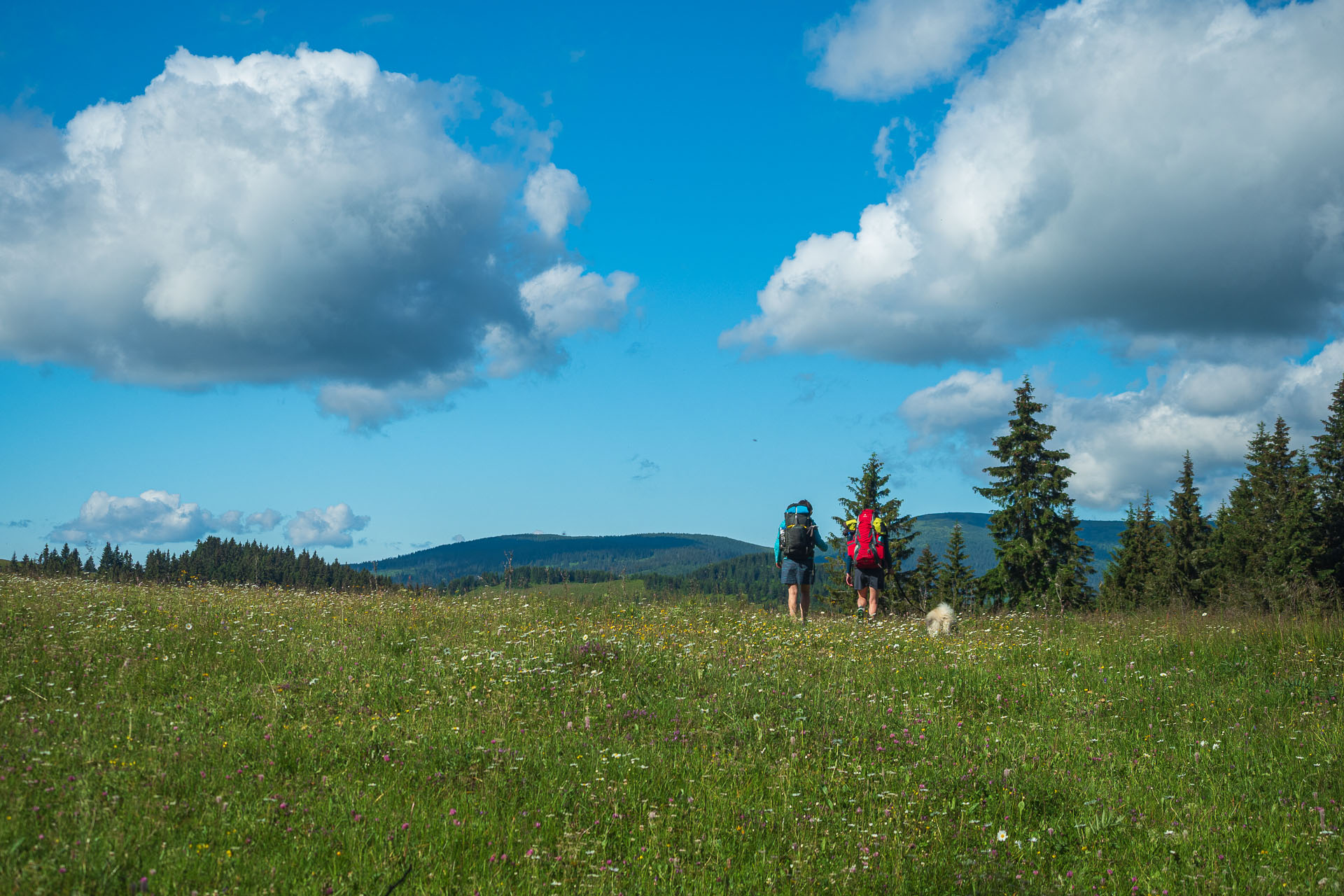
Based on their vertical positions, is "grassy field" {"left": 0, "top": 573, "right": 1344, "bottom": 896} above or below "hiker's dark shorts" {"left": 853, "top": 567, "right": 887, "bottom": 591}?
below

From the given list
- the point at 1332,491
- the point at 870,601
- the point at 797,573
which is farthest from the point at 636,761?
the point at 1332,491

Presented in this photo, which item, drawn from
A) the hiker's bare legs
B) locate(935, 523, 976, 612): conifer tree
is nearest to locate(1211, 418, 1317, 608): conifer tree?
locate(935, 523, 976, 612): conifer tree

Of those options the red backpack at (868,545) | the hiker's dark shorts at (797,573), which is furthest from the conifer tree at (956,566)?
the hiker's dark shorts at (797,573)

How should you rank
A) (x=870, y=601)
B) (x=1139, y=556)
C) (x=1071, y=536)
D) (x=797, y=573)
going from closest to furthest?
(x=797, y=573) → (x=870, y=601) → (x=1071, y=536) → (x=1139, y=556)

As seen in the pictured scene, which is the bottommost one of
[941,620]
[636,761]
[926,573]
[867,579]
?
[926,573]

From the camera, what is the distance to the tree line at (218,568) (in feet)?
53.1

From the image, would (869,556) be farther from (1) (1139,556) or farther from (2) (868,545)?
(1) (1139,556)

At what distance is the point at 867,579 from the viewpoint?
16.1 m

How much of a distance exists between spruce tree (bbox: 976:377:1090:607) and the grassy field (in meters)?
28.4

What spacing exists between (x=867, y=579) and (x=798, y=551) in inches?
70.4

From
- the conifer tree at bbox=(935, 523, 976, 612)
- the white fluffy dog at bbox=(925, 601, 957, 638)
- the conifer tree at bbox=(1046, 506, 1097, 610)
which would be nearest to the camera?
the white fluffy dog at bbox=(925, 601, 957, 638)

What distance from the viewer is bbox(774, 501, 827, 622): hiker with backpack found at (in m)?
15.4

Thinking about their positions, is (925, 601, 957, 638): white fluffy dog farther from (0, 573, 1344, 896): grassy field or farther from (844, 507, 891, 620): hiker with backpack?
(0, 573, 1344, 896): grassy field

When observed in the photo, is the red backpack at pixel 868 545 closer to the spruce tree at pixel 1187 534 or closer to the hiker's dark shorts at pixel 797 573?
the hiker's dark shorts at pixel 797 573
